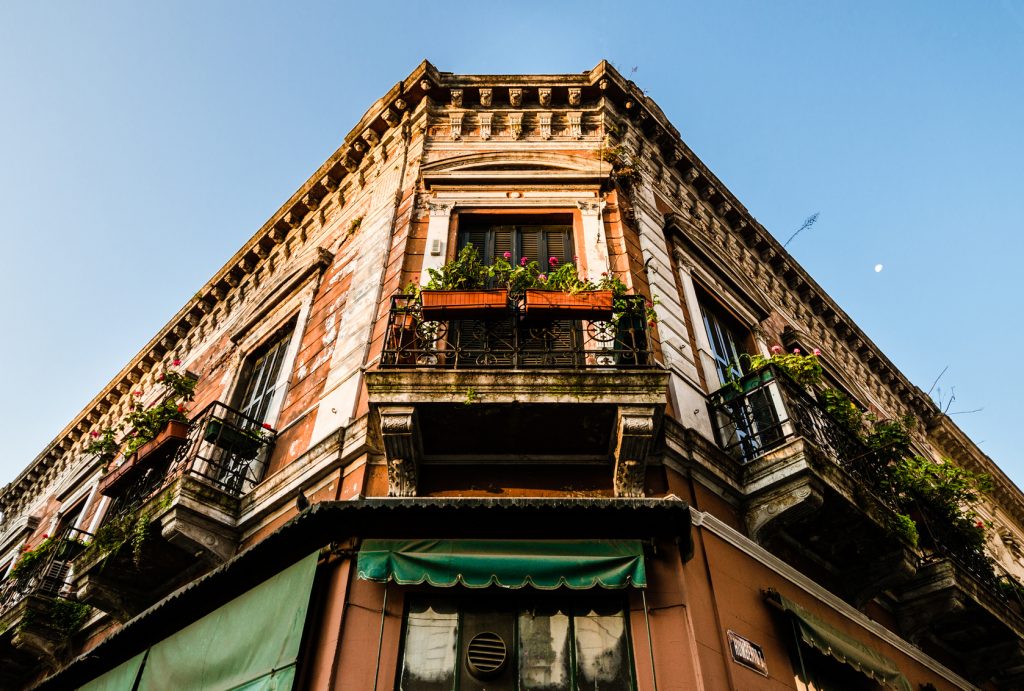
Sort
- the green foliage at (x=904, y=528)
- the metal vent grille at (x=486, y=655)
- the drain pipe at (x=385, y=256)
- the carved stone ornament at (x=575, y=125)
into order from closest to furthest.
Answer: the metal vent grille at (x=486, y=655) < the green foliage at (x=904, y=528) < the drain pipe at (x=385, y=256) < the carved stone ornament at (x=575, y=125)

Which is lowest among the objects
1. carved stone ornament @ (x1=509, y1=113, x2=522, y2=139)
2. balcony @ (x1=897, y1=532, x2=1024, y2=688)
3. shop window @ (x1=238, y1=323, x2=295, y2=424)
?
balcony @ (x1=897, y1=532, x2=1024, y2=688)

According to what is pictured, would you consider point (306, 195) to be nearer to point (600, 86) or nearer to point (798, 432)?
point (600, 86)

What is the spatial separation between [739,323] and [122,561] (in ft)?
28.4

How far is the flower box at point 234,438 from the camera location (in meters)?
8.15

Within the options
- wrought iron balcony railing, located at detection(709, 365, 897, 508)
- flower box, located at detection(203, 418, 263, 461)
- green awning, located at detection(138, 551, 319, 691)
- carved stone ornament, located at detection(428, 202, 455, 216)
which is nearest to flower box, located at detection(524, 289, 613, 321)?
wrought iron balcony railing, located at detection(709, 365, 897, 508)

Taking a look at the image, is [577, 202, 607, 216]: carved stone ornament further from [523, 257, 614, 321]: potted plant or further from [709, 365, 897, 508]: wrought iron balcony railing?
[709, 365, 897, 508]: wrought iron balcony railing

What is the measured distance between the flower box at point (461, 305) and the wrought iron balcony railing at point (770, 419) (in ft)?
9.13

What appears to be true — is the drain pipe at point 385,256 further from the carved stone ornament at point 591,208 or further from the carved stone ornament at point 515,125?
the carved stone ornament at point 591,208

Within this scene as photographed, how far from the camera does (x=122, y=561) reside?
25.5ft

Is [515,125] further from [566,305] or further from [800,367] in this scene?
[800,367]

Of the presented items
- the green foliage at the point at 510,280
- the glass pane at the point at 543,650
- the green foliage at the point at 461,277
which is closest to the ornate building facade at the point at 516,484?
the glass pane at the point at 543,650

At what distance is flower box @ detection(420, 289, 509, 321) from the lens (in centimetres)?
702

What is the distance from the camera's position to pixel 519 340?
7309 mm

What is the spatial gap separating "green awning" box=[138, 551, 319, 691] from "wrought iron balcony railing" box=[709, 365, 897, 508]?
14.7 feet
